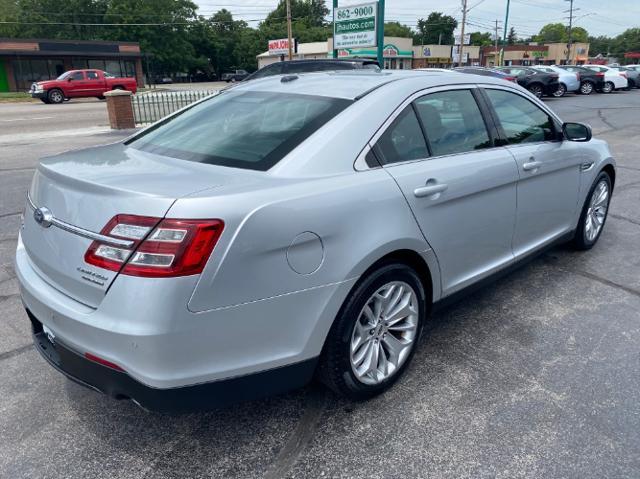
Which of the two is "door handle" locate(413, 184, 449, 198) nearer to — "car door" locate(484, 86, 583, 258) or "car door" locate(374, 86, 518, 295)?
"car door" locate(374, 86, 518, 295)

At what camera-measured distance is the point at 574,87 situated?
2677 centimetres

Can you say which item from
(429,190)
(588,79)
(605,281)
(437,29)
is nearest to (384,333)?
(429,190)

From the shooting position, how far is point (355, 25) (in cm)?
1547

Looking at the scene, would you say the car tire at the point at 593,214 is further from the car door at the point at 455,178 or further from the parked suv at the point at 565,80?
the parked suv at the point at 565,80

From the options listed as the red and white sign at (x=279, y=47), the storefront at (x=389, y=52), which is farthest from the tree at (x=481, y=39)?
the red and white sign at (x=279, y=47)

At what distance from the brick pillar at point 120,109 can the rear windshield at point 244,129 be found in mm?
12569

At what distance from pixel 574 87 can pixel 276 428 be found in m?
28.8

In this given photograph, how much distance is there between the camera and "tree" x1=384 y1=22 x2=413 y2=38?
115213mm

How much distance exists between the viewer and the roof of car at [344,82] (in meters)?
2.89

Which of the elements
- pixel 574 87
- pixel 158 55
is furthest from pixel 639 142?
pixel 158 55

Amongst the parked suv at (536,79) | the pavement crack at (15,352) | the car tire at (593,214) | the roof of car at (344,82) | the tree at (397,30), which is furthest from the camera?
the tree at (397,30)

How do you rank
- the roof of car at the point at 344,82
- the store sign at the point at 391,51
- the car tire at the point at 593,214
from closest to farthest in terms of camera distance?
the roof of car at the point at 344,82
the car tire at the point at 593,214
the store sign at the point at 391,51

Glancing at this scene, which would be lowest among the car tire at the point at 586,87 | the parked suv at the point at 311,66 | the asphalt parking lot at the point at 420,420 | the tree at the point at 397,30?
the car tire at the point at 586,87

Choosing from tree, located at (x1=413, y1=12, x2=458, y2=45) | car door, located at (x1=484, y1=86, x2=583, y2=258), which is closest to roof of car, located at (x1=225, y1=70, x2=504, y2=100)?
car door, located at (x1=484, y1=86, x2=583, y2=258)
